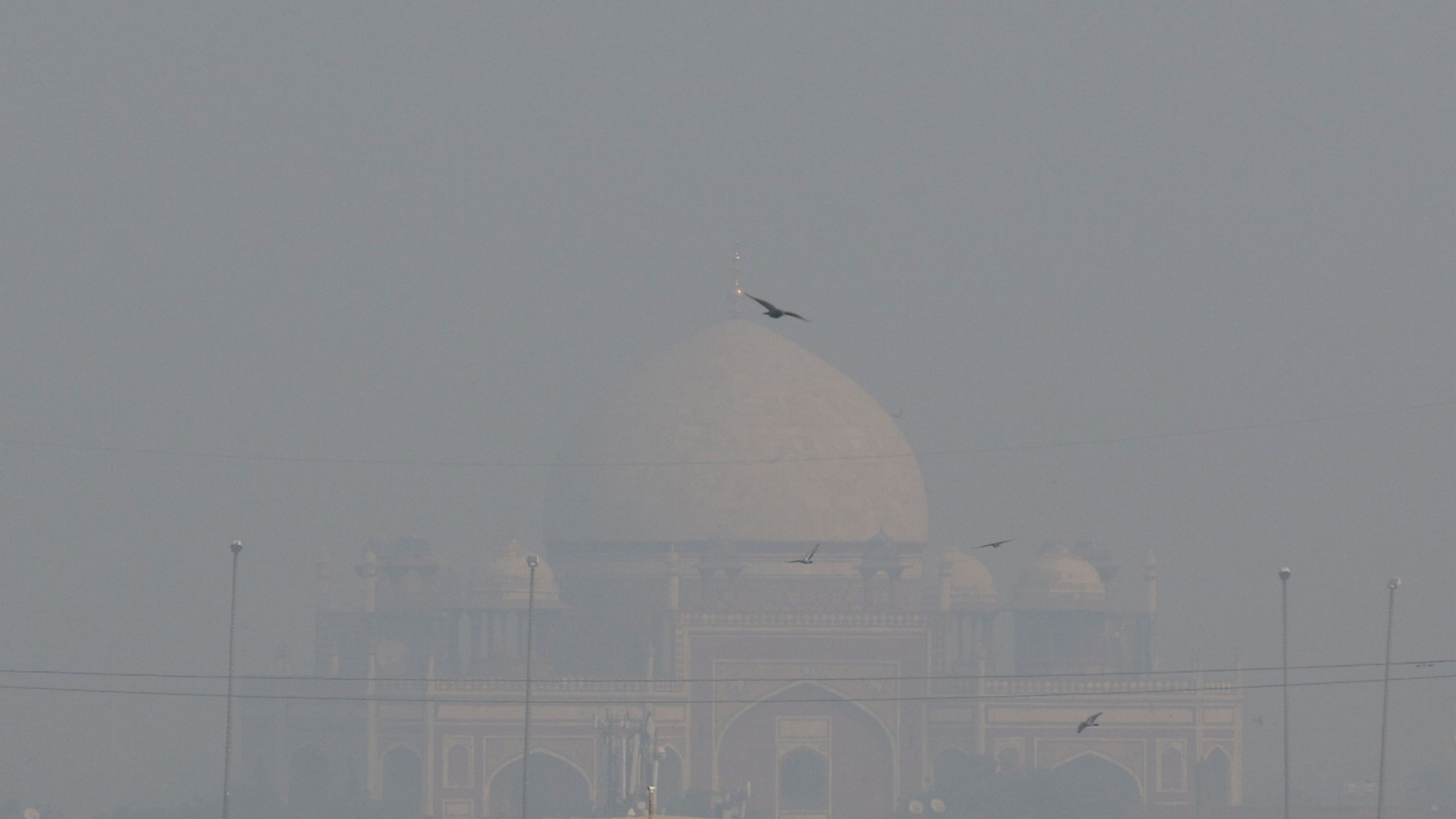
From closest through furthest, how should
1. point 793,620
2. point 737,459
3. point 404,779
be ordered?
point 404,779 < point 793,620 < point 737,459

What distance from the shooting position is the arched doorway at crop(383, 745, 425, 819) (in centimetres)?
7731

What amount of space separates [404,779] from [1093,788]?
17353mm

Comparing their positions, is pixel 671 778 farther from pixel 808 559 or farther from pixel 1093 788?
pixel 808 559

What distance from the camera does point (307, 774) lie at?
7919 centimetres

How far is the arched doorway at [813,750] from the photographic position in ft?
259

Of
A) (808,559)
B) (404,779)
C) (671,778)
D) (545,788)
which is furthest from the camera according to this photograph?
(404,779)

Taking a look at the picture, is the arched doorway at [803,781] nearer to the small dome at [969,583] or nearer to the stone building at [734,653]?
the stone building at [734,653]

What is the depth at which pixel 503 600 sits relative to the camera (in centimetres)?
8450

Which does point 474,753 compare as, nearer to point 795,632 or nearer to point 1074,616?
point 795,632

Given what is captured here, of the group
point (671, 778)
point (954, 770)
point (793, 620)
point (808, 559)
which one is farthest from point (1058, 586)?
point (808, 559)

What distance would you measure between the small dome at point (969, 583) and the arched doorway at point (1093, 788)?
338 inches

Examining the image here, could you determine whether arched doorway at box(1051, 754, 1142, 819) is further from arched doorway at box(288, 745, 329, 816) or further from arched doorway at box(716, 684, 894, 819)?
arched doorway at box(288, 745, 329, 816)

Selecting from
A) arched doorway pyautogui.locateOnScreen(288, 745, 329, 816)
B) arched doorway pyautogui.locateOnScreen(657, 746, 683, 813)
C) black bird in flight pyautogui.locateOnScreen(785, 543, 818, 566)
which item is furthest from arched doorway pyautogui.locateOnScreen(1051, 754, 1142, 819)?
arched doorway pyautogui.locateOnScreen(288, 745, 329, 816)

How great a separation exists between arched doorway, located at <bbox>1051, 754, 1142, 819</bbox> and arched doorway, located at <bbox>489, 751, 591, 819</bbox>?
464 inches
